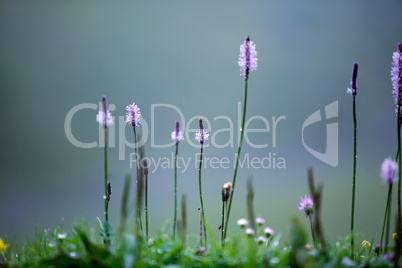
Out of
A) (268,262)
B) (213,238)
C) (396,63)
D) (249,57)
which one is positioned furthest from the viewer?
(249,57)

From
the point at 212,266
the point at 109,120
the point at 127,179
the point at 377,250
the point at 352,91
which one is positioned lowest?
the point at 377,250

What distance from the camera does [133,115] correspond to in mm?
2439

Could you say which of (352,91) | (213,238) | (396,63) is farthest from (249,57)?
(213,238)

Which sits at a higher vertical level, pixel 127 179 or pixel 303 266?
pixel 127 179

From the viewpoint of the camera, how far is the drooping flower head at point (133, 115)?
2410 mm

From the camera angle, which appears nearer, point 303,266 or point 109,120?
point 303,266

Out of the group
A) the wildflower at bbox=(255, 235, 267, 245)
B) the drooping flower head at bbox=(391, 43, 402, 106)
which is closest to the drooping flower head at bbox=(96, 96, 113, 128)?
the wildflower at bbox=(255, 235, 267, 245)

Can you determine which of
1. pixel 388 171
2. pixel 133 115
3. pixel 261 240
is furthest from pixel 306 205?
pixel 133 115

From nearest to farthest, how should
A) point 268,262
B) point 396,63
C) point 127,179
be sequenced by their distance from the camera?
point 127,179
point 268,262
point 396,63

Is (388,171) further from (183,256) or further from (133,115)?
(133,115)

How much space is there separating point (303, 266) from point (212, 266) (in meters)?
0.49

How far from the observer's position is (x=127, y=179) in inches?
53.3

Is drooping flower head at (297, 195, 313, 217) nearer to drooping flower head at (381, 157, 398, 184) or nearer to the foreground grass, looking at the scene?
the foreground grass

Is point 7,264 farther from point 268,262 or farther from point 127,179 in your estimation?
point 268,262
